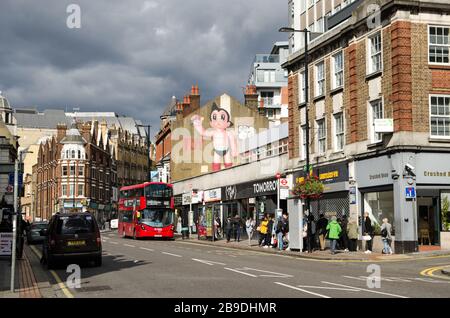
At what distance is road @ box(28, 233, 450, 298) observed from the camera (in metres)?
13.1

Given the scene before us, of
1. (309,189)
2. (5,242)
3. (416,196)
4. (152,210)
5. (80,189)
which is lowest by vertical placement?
(5,242)

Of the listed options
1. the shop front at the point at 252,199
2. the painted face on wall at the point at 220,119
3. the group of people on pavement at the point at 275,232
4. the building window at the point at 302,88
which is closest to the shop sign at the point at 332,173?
the group of people on pavement at the point at 275,232

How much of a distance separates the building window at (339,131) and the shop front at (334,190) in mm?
1025

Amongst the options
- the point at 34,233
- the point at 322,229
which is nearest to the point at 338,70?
the point at 322,229

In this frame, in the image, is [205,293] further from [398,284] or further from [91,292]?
[398,284]

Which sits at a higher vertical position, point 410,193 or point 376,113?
point 376,113

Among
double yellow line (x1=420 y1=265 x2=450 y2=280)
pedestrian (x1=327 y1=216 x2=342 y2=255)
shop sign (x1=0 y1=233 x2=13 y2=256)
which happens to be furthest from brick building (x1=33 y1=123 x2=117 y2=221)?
shop sign (x1=0 y1=233 x2=13 y2=256)

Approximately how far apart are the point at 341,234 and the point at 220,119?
130 feet

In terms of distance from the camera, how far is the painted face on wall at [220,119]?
68250 mm

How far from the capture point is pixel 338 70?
33.0 meters

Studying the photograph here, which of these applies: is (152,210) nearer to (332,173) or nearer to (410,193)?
(332,173)

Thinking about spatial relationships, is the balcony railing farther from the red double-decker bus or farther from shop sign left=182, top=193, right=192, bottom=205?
the red double-decker bus

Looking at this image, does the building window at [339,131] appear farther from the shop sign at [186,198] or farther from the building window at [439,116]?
the shop sign at [186,198]

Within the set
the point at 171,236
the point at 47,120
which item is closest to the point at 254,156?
the point at 171,236
